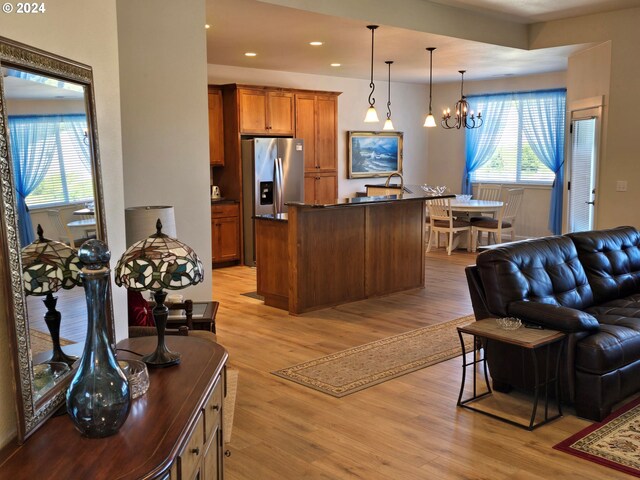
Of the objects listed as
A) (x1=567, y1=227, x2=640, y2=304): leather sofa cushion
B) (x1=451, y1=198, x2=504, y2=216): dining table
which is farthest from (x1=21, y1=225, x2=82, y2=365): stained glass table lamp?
(x1=451, y1=198, x2=504, y2=216): dining table

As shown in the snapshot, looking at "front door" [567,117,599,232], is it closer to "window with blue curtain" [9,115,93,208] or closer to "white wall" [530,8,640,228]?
"white wall" [530,8,640,228]

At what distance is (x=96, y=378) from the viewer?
1.65 metres

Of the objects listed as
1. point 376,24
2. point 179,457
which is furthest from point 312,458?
point 376,24

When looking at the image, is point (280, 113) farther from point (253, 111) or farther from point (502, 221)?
point (502, 221)

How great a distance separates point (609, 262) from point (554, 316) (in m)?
1.41

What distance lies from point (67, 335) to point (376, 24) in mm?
5103

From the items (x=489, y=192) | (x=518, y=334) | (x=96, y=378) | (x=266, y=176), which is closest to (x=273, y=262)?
(x=266, y=176)

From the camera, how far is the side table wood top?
11.7 ft

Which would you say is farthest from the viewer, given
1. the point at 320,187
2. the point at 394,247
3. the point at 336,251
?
the point at 320,187

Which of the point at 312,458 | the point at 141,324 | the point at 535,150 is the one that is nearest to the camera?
the point at 312,458

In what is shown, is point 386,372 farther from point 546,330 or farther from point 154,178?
point 154,178

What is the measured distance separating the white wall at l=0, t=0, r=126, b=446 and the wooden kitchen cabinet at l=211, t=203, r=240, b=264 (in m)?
5.81

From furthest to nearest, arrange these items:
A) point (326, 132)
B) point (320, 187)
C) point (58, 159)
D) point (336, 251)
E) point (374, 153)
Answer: point (374, 153) → point (320, 187) → point (326, 132) → point (336, 251) → point (58, 159)

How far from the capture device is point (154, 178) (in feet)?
15.8
